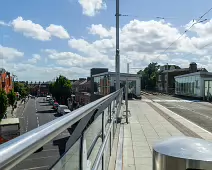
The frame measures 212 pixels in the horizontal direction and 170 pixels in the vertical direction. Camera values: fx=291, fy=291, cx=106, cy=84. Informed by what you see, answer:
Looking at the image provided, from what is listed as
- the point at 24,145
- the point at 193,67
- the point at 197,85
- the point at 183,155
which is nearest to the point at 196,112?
the point at 183,155

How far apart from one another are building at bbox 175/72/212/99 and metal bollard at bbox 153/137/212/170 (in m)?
38.5

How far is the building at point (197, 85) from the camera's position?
41.1 metres

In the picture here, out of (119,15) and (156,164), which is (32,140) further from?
(119,15)

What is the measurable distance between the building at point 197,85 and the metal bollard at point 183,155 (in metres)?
38.5

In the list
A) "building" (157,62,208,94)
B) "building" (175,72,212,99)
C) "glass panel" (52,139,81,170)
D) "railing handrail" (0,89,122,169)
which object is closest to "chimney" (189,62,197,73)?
"building" (157,62,208,94)

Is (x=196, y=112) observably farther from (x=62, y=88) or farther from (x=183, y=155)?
(x=62, y=88)

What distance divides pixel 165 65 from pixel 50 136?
11576 centimetres

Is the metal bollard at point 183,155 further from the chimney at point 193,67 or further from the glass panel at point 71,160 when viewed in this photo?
the chimney at point 193,67

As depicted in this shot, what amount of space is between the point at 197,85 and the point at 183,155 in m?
42.8

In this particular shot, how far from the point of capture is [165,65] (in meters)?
114

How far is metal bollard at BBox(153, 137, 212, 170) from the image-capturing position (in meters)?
2.68

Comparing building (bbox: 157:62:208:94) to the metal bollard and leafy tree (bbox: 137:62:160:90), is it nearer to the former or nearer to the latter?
leafy tree (bbox: 137:62:160:90)

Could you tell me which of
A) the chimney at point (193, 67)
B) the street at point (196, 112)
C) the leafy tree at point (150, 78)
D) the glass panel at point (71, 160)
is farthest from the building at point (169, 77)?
the glass panel at point (71, 160)

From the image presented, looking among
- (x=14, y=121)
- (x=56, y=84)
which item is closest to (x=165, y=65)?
(x=56, y=84)
